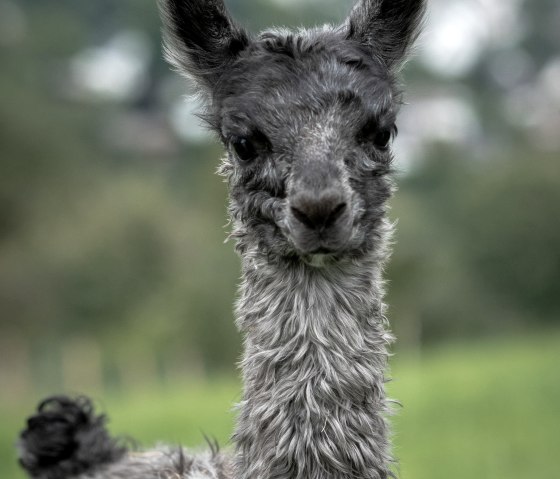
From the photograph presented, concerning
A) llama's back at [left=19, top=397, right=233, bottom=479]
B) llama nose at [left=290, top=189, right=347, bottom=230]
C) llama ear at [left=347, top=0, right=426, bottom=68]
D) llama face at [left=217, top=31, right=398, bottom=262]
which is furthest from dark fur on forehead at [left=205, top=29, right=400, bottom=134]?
llama's back at [left=19, top=397, right=233, bottom=479]

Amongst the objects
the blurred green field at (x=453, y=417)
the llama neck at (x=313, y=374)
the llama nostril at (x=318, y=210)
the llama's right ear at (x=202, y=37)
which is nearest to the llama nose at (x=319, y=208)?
the llama nostril at (x=318, y=210)

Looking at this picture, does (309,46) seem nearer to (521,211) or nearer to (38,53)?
(521,211)

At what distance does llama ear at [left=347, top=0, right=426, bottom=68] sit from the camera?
163 inches

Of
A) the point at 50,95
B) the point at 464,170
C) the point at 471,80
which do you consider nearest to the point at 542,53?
the point at 471,80

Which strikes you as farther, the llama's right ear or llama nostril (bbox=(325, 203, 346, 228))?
the llama's right ear

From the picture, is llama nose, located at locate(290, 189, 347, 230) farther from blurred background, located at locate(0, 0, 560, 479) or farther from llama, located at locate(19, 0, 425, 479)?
blurred background, located at locate(0, 0, 560, 479)

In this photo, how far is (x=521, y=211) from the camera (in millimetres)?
29000

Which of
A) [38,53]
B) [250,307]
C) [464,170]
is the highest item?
[38,53]

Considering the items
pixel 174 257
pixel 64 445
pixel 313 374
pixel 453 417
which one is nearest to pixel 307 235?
pixel 313 374

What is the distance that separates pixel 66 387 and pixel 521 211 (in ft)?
48.4

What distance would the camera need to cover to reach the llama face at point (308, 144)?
136 inches

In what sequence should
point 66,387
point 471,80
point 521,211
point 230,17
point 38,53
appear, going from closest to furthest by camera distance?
point 230,17, point 66,387, point 521,211, point 38,53, point 471,80

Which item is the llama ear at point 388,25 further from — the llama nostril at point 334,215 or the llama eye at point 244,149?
the llama nostril at point 334,215

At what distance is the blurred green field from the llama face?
9.93ft
